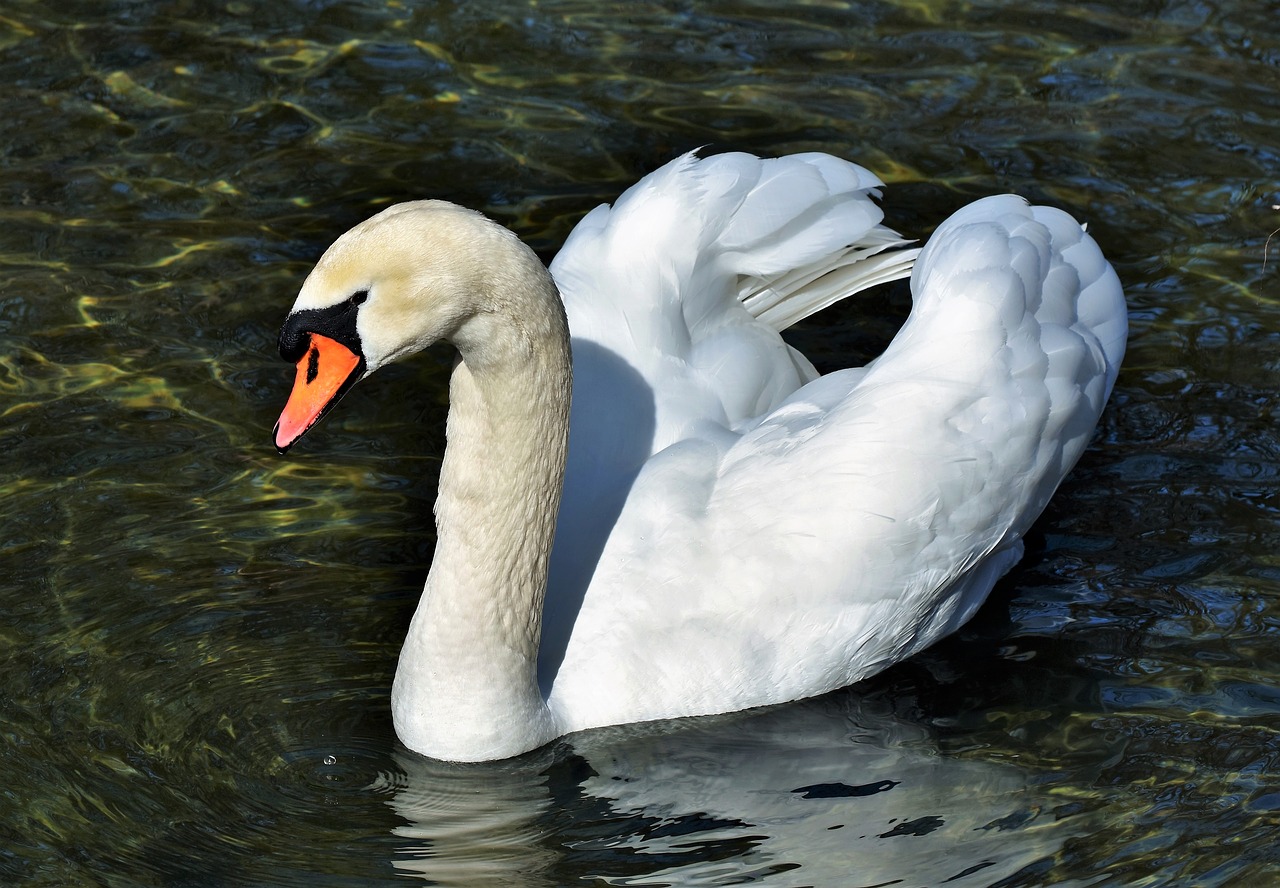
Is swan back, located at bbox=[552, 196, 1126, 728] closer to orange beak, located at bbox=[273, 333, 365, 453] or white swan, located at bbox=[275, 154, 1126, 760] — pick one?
white swan, located at bbox=[275, 154, 1126, 760]

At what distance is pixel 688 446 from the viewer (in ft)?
17.9

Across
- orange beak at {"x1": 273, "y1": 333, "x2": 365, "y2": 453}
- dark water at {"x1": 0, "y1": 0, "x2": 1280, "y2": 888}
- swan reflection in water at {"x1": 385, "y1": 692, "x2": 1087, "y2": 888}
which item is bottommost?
swan reflection in water at {"x1": 385, "y1": 692, "x2": 1087, "y2": 888}

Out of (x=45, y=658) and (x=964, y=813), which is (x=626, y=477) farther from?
(x=45, y=658)

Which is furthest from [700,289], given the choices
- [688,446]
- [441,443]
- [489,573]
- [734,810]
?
[734,810]

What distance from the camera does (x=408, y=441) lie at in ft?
21.5

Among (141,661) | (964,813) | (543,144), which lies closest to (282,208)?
(543,144)

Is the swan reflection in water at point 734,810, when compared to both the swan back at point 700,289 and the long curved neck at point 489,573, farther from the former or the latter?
the swan back at point 700,289

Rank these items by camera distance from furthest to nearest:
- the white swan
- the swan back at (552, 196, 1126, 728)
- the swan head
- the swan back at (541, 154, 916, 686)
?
the swan back at (541, 154, 916, 686)
the swan back at (552, 196, 1126, 728)
the white swan
the swan head

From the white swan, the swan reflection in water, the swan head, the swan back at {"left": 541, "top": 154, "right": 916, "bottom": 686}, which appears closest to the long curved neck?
the white swan

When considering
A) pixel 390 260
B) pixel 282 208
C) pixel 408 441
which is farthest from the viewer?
pixel 282 208

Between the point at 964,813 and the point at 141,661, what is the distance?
2357 mm

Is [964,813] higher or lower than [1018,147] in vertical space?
lower

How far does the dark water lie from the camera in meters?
4.77

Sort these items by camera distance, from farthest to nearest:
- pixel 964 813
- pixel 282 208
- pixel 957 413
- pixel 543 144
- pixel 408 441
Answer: pixel 543 144 → pixel 282 208 → pixel 408 441 → pixel 957 413 → pixel 964 813
